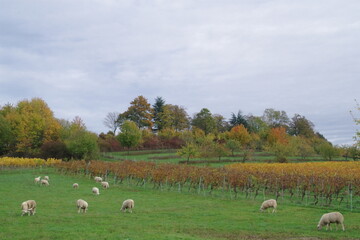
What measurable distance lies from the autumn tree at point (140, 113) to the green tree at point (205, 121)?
1360 cm

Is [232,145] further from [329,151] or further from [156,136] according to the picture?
[156,136]

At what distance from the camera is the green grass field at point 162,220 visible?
1475 centimetres

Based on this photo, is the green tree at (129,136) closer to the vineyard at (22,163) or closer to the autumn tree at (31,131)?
the autumn tree at (31,131)

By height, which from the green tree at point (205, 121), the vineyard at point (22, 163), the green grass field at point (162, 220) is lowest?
the green grass field at point (162, 220)

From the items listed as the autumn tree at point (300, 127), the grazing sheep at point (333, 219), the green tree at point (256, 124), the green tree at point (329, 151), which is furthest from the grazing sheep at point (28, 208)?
the autumn tree at point (300, 127)

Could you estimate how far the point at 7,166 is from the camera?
5497 centimetres

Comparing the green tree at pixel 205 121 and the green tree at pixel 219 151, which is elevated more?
the green tree at pixel 205 121

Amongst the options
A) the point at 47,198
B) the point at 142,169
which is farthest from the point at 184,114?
the point at 47,198

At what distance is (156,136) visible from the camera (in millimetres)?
92125

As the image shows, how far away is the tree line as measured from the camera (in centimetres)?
6600

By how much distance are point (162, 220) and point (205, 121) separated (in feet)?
277

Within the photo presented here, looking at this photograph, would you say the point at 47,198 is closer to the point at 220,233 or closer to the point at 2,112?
the point at 220,233

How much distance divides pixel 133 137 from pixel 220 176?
45.7 m

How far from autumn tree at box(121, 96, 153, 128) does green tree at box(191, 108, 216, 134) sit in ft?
44.6
